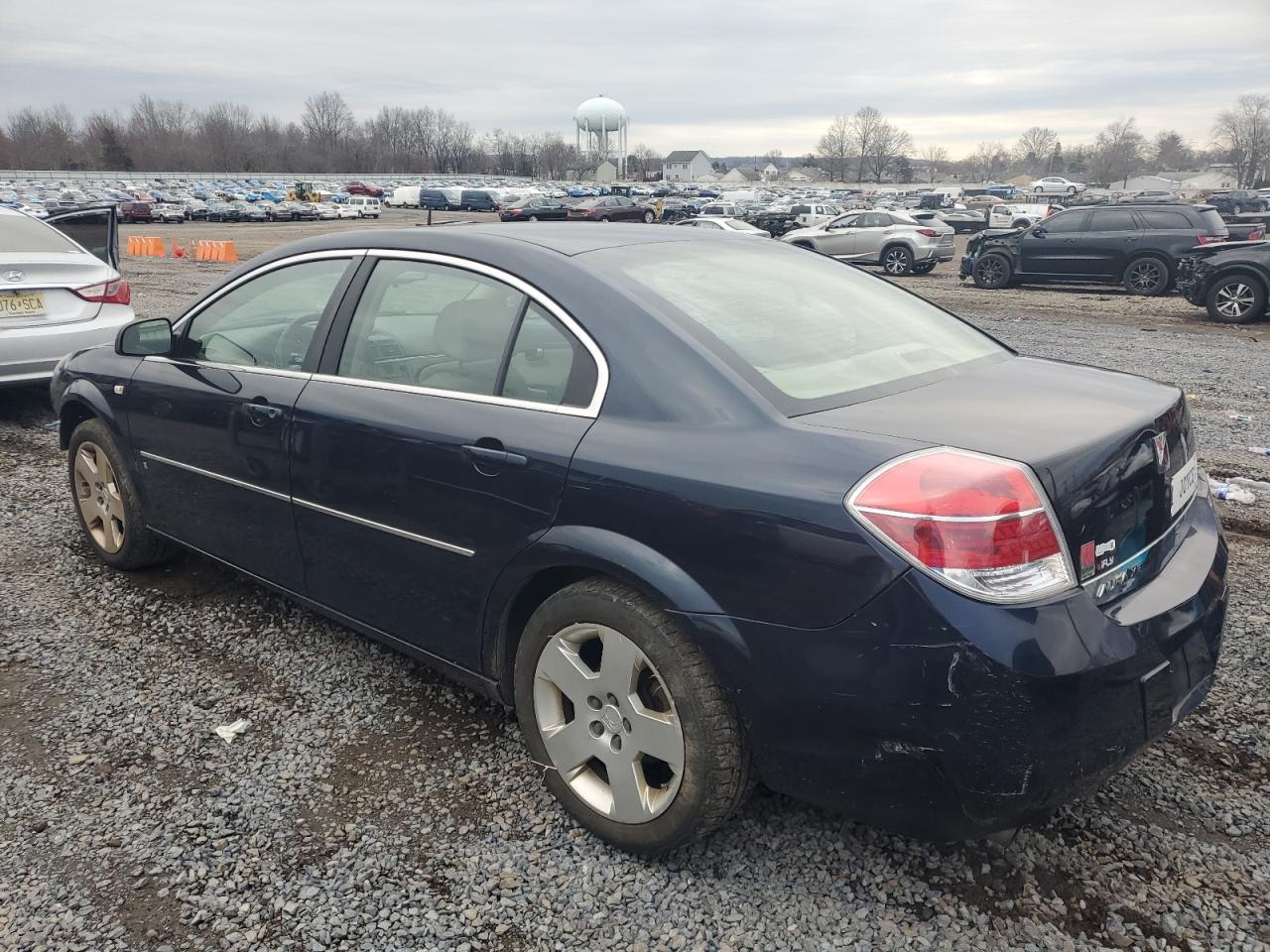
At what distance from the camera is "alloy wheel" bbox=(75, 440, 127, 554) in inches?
173

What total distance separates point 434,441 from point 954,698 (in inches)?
64.2

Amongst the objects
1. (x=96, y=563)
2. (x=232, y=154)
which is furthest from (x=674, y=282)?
(x=232, y=154)

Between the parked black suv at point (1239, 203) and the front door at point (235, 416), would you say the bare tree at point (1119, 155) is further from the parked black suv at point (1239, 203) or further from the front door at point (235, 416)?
the front door at point (235, 416)

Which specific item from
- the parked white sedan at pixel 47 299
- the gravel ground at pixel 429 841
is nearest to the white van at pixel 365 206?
the parked white sedan at pixel 47 299

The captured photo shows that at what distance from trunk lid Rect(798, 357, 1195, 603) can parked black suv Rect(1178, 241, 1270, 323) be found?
41.1ft

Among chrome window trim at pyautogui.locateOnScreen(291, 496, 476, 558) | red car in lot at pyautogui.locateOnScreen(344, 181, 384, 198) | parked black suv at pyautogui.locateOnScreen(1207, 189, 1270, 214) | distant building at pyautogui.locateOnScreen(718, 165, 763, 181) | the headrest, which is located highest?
distant building at pyautogui.locateOnScreen(718, 165, 763, 181)

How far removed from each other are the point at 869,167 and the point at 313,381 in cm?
14108

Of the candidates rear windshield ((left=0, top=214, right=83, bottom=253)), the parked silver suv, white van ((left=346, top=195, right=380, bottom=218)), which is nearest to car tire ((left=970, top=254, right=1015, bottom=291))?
the parked silver suv

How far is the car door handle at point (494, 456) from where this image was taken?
259 centimetres

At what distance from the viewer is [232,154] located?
122 m

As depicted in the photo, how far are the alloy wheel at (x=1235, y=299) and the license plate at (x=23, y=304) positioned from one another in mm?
14235

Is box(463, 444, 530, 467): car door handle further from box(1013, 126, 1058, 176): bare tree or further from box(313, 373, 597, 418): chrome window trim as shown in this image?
box(1013, 126, 1058, 176): bare tree

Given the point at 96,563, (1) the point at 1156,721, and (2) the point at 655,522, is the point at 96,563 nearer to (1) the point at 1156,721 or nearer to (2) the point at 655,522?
(2) the point at 655,522

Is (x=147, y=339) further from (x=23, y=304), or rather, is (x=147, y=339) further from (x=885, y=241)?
(x=885, y=241)
